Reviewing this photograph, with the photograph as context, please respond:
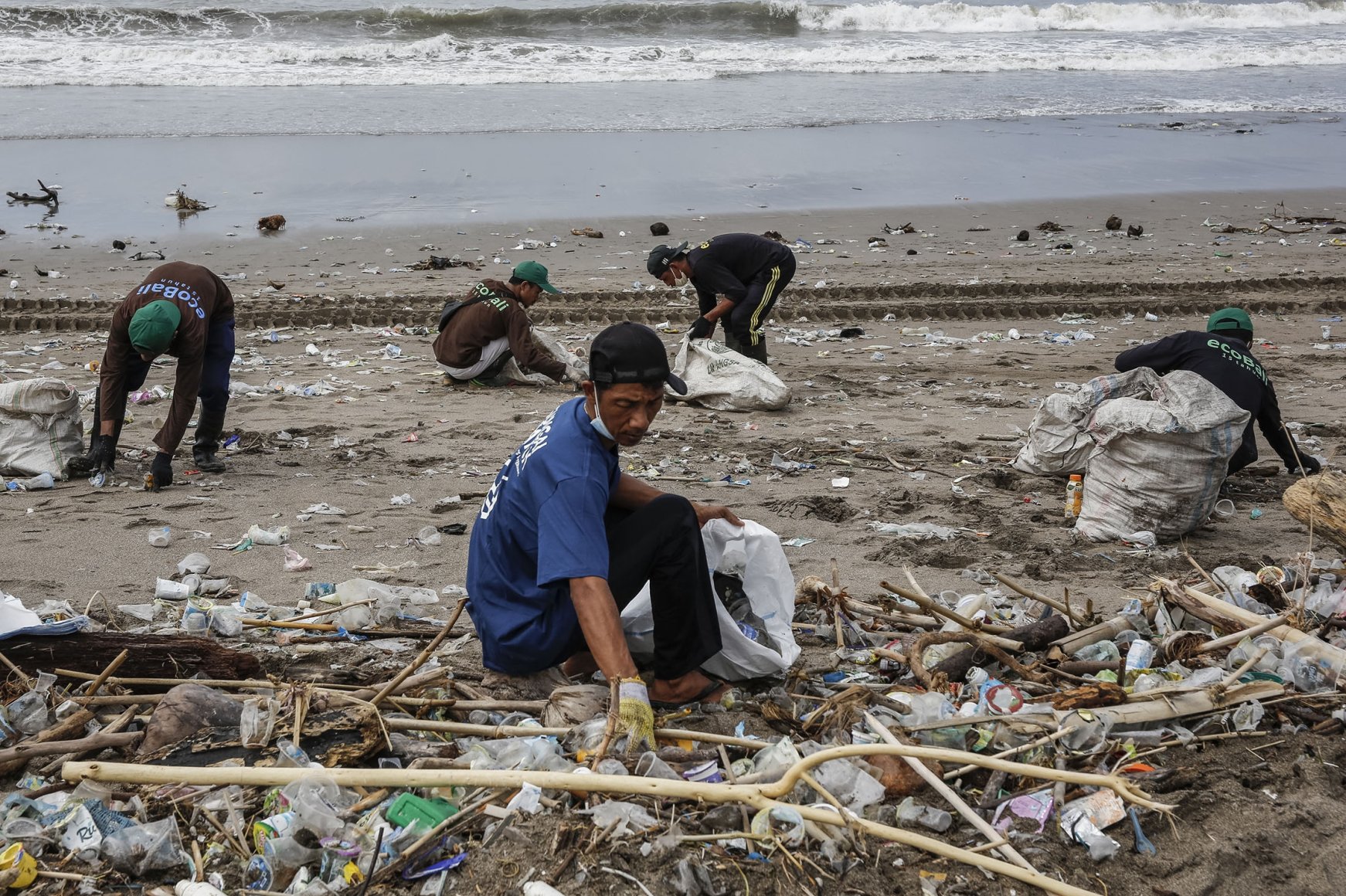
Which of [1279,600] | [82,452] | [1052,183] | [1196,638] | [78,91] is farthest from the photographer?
[78,91]

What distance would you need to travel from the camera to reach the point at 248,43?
2300cm

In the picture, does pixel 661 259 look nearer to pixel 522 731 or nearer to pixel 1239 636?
pixel 1239 636

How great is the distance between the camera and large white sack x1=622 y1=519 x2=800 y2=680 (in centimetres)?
331

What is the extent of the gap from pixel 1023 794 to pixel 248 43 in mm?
24193

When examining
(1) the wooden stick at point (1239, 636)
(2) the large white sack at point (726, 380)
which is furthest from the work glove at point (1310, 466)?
(2) the large white sack at point (726, 380)

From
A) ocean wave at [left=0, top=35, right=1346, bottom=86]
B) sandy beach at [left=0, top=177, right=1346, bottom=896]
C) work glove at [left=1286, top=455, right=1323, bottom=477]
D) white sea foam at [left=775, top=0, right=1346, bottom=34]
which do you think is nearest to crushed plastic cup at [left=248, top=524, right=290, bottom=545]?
sandy beach at [left=0, top=177, right=1346, bottom=896]

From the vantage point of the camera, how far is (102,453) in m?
5.86

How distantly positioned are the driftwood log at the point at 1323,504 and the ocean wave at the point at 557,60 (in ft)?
61.4

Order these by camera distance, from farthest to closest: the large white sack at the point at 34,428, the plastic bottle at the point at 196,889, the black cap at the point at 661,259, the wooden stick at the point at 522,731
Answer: the black cap at the point at 661,259, the large white sack at the point at 34,428, the wooden stick at the point at 522,731, the plastic bottle at the point at 196,889

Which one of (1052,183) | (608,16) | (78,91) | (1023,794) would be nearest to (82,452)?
(1023,794)

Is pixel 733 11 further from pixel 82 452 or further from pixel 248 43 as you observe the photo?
pixel 82 452

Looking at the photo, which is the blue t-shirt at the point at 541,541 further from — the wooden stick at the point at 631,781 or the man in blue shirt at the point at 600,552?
the wooden stick at the point at 631,781

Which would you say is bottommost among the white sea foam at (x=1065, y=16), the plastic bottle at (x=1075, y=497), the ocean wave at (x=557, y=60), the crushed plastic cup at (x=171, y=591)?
the crushed plastic cup at (x=171, y=591)

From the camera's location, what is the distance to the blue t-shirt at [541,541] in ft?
8.95
